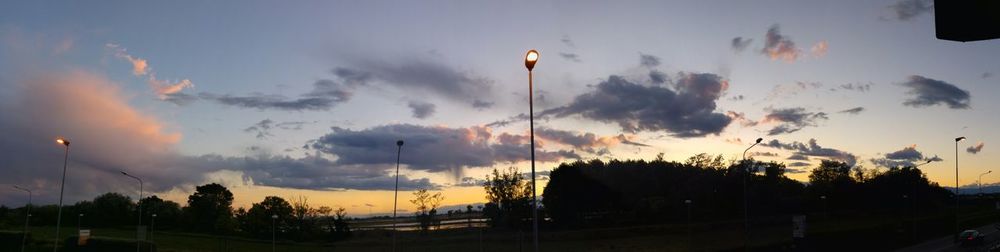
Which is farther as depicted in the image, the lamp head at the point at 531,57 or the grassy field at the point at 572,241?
the grassy field at the point at 572,241

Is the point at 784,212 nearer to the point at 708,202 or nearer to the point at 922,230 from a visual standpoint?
the point at 708,202

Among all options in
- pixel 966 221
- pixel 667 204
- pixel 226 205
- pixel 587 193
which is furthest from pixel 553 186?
pixel 966 221

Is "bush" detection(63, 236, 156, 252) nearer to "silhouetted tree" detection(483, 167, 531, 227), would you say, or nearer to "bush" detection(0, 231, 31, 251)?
"bush" detection(0, 231, 31, 251)

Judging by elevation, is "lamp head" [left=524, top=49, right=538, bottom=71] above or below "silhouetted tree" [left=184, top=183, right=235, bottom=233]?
above

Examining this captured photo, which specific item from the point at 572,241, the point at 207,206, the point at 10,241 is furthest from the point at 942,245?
the point at 207,206

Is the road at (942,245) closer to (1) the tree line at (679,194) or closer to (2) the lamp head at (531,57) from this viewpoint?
(1) the tree line at (679,194)

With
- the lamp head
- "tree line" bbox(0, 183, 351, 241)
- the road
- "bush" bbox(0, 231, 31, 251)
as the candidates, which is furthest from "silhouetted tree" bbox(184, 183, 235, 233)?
the lamp head

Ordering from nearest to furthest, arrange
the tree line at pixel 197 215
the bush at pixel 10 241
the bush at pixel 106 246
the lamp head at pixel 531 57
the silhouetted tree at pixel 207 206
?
the lamp head at pixel 531 57
the bush at pixel 106 246
the bush at pixel 10 241
the tree line at pixel 197 215
the silhouetted tree at pixel 207 206

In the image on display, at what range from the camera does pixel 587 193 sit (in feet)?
363

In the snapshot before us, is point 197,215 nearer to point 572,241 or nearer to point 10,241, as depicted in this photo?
point 10,241

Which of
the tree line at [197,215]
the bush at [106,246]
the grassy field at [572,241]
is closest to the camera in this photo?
the bush at [106,246]

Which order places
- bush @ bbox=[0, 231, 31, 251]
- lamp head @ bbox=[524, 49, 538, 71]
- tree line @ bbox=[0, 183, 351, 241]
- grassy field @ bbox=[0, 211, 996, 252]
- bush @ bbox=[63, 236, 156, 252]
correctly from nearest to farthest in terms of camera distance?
lamp head @ bbox=[524, 49, 538, 71], bush @ bbox=[63, 236, 156, 252], grassy field @ bbox=[0, 211, 996, 252], bush @ bbox=[0, 231, 31, 251], tree line @ bbox=[0, 183, 351, 241]

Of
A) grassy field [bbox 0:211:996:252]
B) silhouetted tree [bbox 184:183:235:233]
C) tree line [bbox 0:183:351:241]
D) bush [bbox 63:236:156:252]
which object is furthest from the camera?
silhouetted tree [bbox 184:183:235:233]

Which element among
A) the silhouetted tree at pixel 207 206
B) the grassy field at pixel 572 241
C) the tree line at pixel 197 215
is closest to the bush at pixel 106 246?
the grassy field at pixel 572 241
